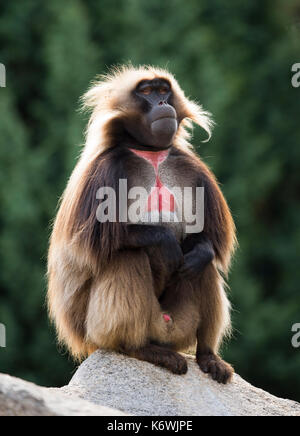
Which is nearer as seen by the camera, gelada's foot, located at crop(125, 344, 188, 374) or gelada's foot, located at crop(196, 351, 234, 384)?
gelada's foot, located at crop(125, 344, 188, 374)

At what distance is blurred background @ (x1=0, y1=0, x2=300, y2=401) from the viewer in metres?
17.9

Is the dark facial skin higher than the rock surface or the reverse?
higher

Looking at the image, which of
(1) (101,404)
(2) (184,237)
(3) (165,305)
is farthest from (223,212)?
(1) (101,404)

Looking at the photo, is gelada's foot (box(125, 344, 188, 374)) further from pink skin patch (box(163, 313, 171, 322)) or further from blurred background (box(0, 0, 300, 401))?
blurred background (box(0, 0, 300, 401))

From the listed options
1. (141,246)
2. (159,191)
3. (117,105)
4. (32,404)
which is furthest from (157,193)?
(32,404)

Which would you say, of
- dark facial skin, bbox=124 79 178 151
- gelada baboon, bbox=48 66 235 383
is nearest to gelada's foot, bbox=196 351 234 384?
gelada baboon, bbox=48 66 235 383

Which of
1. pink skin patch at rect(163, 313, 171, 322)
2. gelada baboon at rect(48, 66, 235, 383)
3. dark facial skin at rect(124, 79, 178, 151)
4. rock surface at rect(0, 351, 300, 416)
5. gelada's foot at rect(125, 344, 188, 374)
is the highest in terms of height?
dark facial skin at rect(124, 79, 178, 151)

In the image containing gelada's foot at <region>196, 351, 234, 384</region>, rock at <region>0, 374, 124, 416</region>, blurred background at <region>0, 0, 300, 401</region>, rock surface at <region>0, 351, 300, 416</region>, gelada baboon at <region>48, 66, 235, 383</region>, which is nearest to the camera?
rock at <region>0, 374, 124, 416</region>

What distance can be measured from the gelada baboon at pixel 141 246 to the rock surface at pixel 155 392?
0.11 m

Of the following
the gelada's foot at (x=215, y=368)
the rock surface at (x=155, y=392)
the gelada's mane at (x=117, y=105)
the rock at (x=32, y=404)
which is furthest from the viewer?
the gelada's mane at (x=117, y=105)

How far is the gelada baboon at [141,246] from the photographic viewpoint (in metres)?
6.59

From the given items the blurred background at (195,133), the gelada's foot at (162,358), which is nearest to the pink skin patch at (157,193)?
the gelada's foot at (162,358)

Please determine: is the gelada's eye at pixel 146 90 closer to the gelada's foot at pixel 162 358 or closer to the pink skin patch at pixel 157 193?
the pink skin patch at pixel 157 193

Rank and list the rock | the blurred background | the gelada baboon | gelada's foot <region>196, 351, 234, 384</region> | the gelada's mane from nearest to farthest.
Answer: the rock < the gelada baboon < gelada's foot <region>196, 351, 234, 384</region> < the gelada's mane < the blurred background
